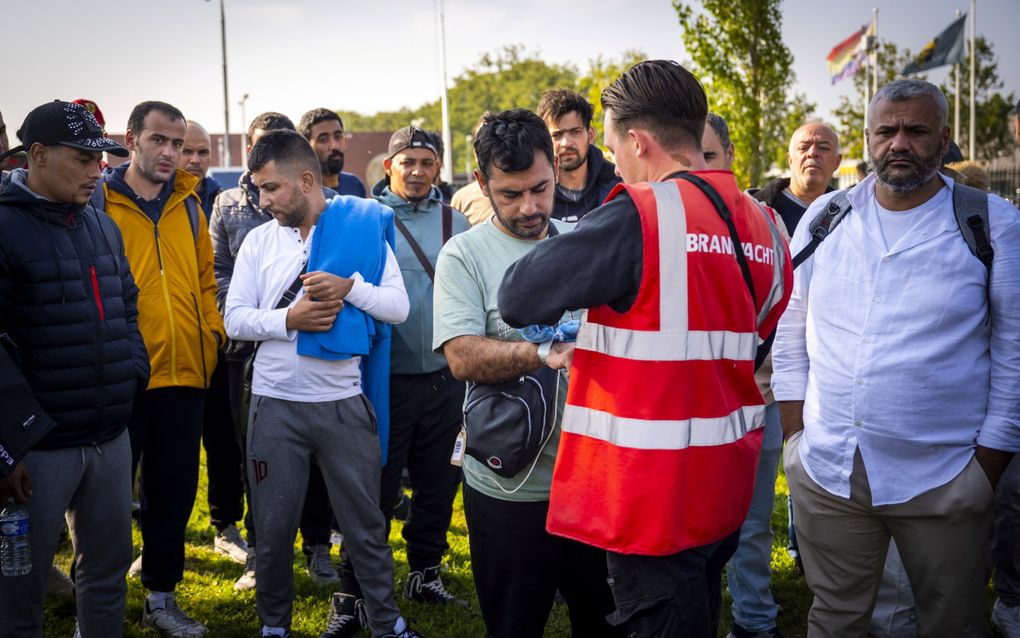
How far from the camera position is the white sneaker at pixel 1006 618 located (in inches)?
158

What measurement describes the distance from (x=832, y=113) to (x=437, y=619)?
123 ft

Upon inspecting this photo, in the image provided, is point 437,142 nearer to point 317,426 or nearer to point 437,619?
point 317,426

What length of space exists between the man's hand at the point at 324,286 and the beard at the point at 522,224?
1166 millimetres

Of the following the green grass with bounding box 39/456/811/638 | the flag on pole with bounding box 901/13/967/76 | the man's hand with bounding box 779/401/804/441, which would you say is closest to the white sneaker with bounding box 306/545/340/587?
the green grass with bounding box 39/456/811/638

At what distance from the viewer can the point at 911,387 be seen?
9.43 feet

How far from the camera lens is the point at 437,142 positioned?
5.27 m

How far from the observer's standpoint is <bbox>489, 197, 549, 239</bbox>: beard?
287 centimetres

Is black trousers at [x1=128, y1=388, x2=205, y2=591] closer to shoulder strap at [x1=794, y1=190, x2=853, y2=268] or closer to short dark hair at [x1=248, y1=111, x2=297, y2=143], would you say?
short dark hair at [x1=248, y1=111, x2=297, y2=143]

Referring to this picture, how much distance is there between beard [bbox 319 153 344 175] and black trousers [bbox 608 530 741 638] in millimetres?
4144

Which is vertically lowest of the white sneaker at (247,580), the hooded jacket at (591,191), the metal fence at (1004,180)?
the white sneaker at (247,580)

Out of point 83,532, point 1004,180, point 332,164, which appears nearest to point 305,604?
point 83,532

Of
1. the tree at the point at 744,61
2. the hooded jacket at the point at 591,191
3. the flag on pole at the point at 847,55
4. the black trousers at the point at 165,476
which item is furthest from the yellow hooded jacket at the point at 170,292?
the flag on pole at the point at 847,55

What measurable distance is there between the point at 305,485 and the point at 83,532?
0.92 meters

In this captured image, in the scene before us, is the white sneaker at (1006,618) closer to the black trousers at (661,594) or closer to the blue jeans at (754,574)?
the blue jeans at (754,574)
